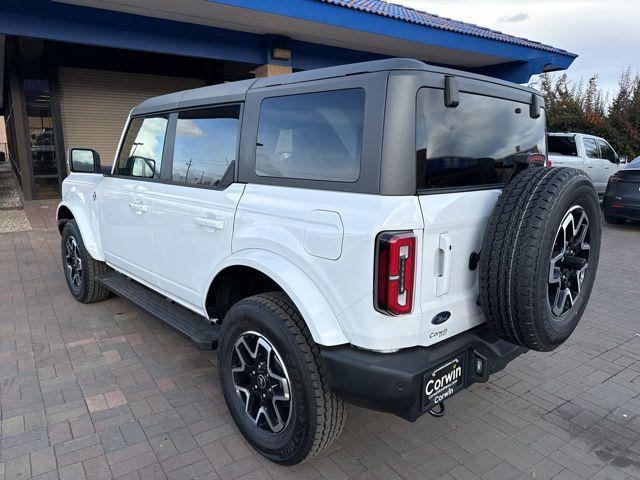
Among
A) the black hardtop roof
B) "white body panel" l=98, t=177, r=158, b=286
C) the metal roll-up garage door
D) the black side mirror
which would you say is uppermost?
the metal roll-up garage door

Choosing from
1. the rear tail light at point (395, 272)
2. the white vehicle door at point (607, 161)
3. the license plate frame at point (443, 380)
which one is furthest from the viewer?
the white vehicle door at point (607, 161)

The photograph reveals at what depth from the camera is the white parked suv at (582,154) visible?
11125 mm

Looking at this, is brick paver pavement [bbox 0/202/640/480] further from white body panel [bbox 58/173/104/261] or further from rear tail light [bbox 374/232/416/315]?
rear tail light [bbox 374/232/416/315]

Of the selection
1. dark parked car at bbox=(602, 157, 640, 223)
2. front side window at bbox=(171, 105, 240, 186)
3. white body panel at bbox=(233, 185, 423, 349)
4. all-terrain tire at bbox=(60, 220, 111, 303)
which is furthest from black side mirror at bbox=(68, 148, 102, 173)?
dark parked car at bbox=(602, 157, 640, 223)

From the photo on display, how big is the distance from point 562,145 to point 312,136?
11.0 meters

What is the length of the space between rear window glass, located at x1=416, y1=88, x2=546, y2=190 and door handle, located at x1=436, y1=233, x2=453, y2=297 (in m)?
0.26

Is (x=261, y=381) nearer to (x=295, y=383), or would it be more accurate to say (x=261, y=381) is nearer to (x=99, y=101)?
(x=295, y=383)

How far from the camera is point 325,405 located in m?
2.26

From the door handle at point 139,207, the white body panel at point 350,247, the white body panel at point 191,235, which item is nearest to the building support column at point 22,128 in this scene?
the door handle at point 139,207

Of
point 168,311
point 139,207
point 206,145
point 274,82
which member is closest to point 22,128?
point 139,207

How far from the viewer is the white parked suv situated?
11125 mm

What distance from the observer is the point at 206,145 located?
3084 mm

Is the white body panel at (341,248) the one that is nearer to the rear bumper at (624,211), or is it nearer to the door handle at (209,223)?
the door handle at (209,223)

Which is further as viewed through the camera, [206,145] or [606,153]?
[606,153]
